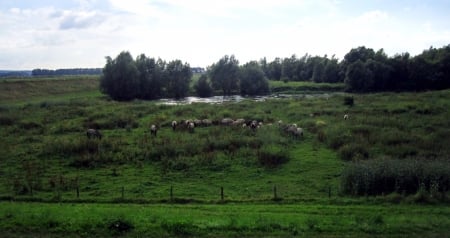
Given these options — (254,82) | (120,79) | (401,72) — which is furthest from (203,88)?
(401,72)

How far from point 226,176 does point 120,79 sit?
73.9 metres

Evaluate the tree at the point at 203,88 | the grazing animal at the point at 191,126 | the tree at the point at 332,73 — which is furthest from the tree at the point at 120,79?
the tree at the point at 332,73

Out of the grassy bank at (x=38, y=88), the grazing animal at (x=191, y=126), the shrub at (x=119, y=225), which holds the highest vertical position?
the grassy bank at (x=38, y=88)

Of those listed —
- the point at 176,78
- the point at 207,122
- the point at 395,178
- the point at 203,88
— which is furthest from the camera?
the point at 203,88

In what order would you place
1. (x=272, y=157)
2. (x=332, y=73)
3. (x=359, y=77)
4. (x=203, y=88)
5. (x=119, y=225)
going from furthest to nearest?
(x=332, y=73) < (x=203, y=88) < (x=359, y=77) < (x=272, y=157) < (x=119, y=225)

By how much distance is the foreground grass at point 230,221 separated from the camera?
1608 centimetres

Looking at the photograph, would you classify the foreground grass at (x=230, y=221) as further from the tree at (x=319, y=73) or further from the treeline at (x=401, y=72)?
the tree at (x=319, y=73)

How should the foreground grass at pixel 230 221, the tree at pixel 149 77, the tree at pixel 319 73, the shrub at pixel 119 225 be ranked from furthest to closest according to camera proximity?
1. the tree at pixel 319 73
2. the tree at pixel 149 77
3. the shrub at pixel 119 225
4. the foreground grass at pixel 230 221

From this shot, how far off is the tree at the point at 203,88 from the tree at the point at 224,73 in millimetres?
5180

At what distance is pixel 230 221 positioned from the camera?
16.7 metres

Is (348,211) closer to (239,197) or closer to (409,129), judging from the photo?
(239,197)

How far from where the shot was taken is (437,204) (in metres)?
18.9

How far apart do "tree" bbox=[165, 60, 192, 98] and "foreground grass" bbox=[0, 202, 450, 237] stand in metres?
86.3

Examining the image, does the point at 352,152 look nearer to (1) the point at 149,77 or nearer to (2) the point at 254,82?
(1) the point at 149,77
